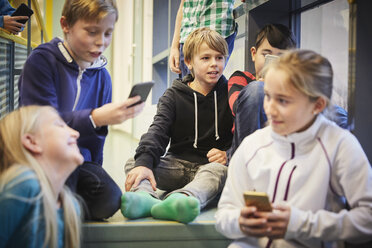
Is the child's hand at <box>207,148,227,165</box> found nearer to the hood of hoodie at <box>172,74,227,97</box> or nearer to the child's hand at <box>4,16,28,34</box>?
the hood of hoodie at <box>172,74,227,97</box>

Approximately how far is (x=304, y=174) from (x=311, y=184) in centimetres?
3

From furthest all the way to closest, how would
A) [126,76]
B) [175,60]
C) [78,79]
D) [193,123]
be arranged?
[126,76]
[175,60]
[193,123]
[78,79]

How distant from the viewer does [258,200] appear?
0.97 meters

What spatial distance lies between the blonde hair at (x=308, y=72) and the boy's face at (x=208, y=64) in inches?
30.5

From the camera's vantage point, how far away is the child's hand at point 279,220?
99cm

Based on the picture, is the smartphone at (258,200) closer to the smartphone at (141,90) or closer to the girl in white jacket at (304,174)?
the girl in white jacket at (304,174)

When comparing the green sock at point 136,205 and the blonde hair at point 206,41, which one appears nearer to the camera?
the green sock at point 136,205

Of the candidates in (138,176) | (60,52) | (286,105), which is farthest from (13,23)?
(286,105)

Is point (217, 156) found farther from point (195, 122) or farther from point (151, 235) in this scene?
point (151, 235)

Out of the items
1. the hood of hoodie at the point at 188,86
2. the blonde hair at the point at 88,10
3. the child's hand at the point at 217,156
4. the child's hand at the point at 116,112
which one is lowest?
the child's hand at the point at 217,156

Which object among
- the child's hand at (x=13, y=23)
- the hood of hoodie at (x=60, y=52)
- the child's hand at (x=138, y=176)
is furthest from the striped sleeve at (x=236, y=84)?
the child's hand at (x=13, y=23)

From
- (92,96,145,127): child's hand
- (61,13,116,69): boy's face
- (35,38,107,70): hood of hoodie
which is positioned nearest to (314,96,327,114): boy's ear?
(92,96,145,127): child's hand

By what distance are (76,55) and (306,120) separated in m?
0.85

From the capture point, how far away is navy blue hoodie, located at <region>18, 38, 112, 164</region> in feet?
4.25
